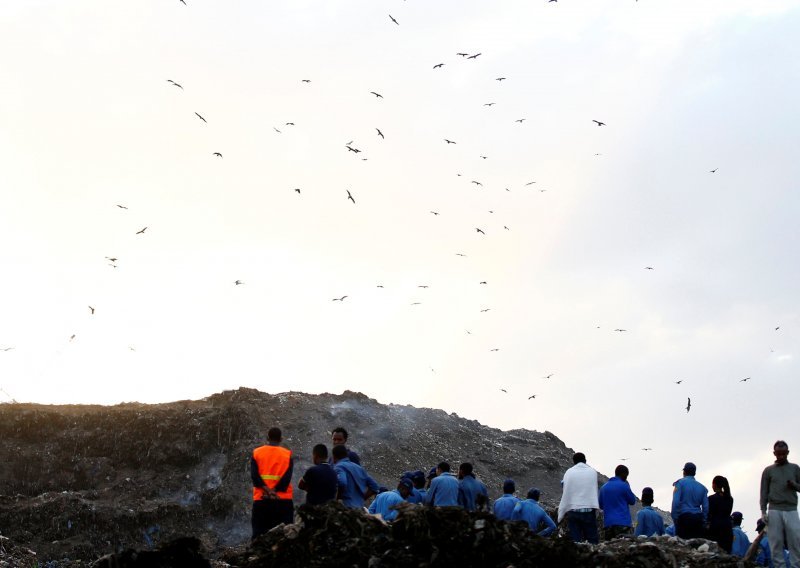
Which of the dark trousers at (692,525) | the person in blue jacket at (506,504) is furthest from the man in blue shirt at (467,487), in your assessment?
the dark trousers at (692,525)

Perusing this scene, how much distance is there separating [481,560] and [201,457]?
71.5 ft

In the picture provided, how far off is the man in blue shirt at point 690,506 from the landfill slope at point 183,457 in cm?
1402

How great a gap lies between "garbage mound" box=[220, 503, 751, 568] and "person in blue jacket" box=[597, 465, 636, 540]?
13.6 feet

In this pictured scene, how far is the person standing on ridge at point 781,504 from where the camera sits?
1203 centimetres

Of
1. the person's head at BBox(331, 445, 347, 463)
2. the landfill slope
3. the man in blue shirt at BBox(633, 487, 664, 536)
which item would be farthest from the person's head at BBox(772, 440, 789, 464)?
the landfill slope

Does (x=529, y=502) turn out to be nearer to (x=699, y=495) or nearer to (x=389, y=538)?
(x=699, y=495)

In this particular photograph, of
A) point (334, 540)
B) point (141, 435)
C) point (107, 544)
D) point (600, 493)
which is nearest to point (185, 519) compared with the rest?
point (107, 544)

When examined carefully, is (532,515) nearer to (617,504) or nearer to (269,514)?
(617,504)

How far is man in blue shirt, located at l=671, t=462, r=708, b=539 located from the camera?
13.9 meters

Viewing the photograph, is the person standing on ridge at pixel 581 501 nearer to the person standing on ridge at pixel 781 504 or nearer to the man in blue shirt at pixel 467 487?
the man in blue shirt at pixel 467 487

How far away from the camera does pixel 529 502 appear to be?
13.4 metres

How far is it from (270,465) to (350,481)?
98 centimetres

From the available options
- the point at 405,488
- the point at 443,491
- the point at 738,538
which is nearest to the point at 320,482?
the point at 405,488

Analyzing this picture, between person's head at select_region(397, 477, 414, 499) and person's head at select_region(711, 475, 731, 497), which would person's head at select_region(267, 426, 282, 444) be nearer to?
person's head at select_region(397, 477, 414, 499)
